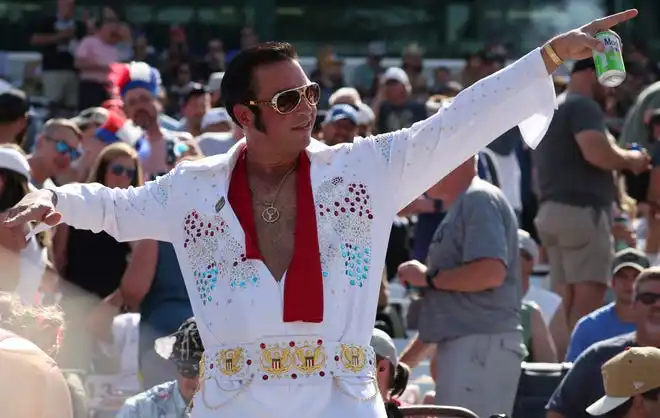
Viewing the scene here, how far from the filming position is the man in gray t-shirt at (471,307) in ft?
20.9

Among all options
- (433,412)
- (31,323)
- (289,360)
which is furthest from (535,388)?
(289,360)

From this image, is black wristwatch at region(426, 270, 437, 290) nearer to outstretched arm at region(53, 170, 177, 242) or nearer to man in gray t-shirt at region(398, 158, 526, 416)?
man in gray t-shirt at region(398, 158, 526, 416)

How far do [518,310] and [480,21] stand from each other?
1366 cm

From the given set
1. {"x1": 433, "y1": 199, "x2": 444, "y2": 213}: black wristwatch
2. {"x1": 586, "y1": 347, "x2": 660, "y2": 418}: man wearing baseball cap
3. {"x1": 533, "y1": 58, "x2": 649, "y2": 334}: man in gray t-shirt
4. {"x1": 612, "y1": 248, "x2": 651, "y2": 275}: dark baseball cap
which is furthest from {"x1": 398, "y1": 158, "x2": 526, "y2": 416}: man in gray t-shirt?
{"x1": 533, "y1": 58, "x2": 649, "y2": 334}: man in gray t-shirt

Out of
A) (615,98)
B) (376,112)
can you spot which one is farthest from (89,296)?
(615,98)

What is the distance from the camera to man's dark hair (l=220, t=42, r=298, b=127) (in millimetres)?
3824

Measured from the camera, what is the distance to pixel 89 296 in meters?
7.51

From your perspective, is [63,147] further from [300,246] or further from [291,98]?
[300,246]

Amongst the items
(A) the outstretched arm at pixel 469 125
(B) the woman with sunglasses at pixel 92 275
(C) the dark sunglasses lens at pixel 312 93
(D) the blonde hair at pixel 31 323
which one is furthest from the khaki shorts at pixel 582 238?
(C) the dark sunglasses lens at pixel 312 93

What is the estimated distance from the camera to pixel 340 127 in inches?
342

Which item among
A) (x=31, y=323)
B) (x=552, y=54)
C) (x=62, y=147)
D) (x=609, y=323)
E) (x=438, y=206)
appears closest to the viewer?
(x=552, y=54)

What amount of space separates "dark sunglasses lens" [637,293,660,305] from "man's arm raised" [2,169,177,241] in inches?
105

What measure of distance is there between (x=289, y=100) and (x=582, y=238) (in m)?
5.13

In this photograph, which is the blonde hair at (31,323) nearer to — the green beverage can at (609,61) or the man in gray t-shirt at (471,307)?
the green beverage can at (609,61)
